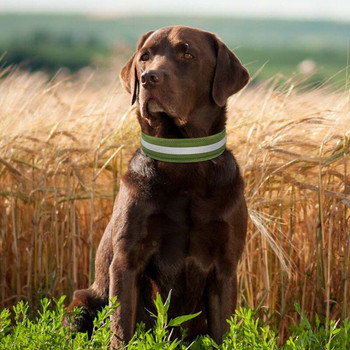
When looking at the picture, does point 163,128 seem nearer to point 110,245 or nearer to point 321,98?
point 110,245

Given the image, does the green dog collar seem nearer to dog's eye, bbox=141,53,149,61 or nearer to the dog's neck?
the dog's neck

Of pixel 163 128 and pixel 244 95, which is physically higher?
pixel 163 128

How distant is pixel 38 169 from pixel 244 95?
1500 millimetres

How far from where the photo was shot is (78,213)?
474 cm

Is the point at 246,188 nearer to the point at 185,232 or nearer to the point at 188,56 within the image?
the point at 185,232

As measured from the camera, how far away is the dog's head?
3.21 meters

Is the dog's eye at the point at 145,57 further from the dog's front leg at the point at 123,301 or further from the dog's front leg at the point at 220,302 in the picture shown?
the dog's front leg at the point at 220,302

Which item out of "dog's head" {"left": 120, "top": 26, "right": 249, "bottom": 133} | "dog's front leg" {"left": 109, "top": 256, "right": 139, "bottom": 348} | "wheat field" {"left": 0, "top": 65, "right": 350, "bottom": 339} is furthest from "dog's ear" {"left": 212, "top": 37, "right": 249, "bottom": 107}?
"dog's front leg" {"left": 109, "top": 256, "right": 139, "bottom": 348}

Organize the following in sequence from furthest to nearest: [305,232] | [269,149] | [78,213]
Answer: [78,213]
[305,232]
[269,149]

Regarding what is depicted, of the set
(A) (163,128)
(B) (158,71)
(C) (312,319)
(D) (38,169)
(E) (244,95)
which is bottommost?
(C) (312,319)

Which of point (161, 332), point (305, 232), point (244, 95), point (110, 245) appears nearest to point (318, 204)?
point (305, 232)

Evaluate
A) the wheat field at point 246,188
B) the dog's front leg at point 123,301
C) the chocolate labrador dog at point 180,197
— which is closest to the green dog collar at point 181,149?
the chocolate labrador dog at point 180,197

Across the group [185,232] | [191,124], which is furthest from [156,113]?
[185,232]

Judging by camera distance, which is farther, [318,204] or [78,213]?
[78,213]
